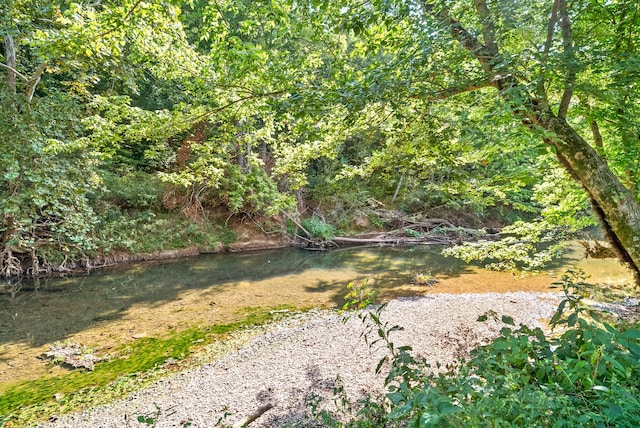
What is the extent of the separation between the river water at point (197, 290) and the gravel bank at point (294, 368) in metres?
1.30

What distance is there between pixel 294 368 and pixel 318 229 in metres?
9.85

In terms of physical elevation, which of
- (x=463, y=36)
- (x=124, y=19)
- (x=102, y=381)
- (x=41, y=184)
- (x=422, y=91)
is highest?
(x=124, y=19)

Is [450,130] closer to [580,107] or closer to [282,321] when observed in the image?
[580,107]

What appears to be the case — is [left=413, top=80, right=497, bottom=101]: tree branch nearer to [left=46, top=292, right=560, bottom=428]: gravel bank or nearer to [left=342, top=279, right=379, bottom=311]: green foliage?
[left=342, top=279, right=379, bottom=311]: green foliage

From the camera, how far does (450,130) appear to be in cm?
294

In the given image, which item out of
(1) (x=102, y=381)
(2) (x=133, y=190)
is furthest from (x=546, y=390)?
(2) (x=133, y=190)

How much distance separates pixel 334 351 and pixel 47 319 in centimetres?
562

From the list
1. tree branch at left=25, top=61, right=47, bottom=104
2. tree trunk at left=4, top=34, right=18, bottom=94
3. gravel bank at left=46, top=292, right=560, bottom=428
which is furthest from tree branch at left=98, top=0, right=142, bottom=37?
tree trunk at left=4, top=34, right=18, bottom=94

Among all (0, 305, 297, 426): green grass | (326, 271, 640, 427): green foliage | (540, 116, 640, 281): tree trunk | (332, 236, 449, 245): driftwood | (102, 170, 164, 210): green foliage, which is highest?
(102, 170, 164, 210): green foliage

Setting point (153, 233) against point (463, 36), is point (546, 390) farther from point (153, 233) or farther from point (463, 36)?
point (153, 233)

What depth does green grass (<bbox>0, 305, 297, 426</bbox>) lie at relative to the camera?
3.48 m

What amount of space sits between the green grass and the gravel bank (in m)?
0.29

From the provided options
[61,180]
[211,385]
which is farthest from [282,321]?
[61,180]

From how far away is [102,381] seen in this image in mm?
4012
